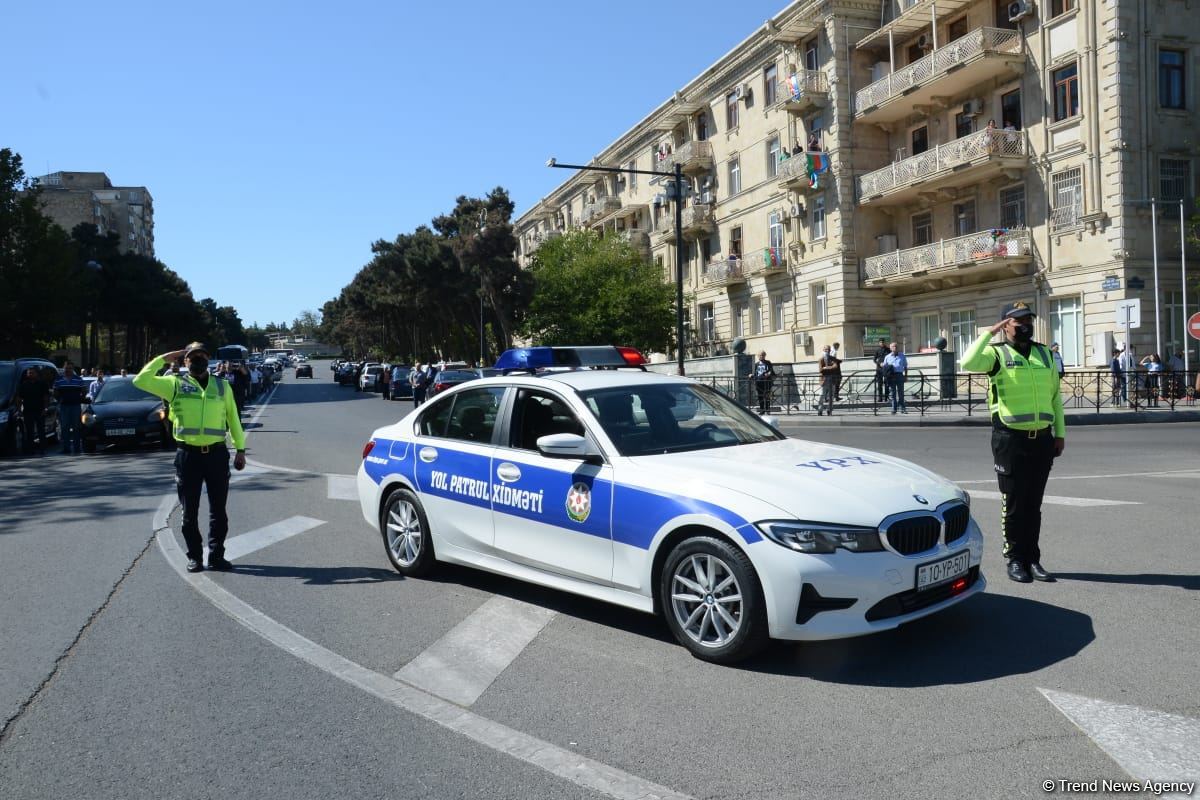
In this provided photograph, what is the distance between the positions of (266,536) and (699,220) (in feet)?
140

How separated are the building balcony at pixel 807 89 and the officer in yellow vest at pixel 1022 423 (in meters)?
34.6

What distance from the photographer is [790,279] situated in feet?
139

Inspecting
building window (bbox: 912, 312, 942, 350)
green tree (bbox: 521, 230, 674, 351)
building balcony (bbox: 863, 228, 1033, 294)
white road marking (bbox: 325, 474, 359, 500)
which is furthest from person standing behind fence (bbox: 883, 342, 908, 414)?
green tree (bbox: 521, 230, 674, 351)

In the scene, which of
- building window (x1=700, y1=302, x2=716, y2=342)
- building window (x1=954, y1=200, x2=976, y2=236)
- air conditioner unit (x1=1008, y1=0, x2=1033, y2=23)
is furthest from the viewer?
building window (x1=700, y1=302, x2=716, y2=342)

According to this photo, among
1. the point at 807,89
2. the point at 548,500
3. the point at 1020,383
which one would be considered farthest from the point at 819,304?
the point at 548,500

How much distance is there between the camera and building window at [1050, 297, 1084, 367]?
29.5 metres

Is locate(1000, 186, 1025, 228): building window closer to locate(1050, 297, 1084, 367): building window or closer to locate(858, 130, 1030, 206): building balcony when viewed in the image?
locate(858, 130, 1030, 206): building balcony

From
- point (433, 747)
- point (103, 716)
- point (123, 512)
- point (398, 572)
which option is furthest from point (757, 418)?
point (123, 512)

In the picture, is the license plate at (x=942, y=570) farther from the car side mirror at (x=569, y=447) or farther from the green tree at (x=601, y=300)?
the green tree at (x=601, y=300)

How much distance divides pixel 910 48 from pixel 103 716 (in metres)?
38.2

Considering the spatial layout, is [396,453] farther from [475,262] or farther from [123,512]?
[475,262]

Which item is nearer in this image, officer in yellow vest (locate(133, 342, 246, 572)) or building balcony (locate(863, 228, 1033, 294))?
officer in yellow vest (locate(133, 342, 246, 572))

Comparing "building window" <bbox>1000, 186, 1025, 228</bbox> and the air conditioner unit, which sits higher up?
the air conditioner unit

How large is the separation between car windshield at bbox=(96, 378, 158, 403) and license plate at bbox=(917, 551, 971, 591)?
58.4ft
